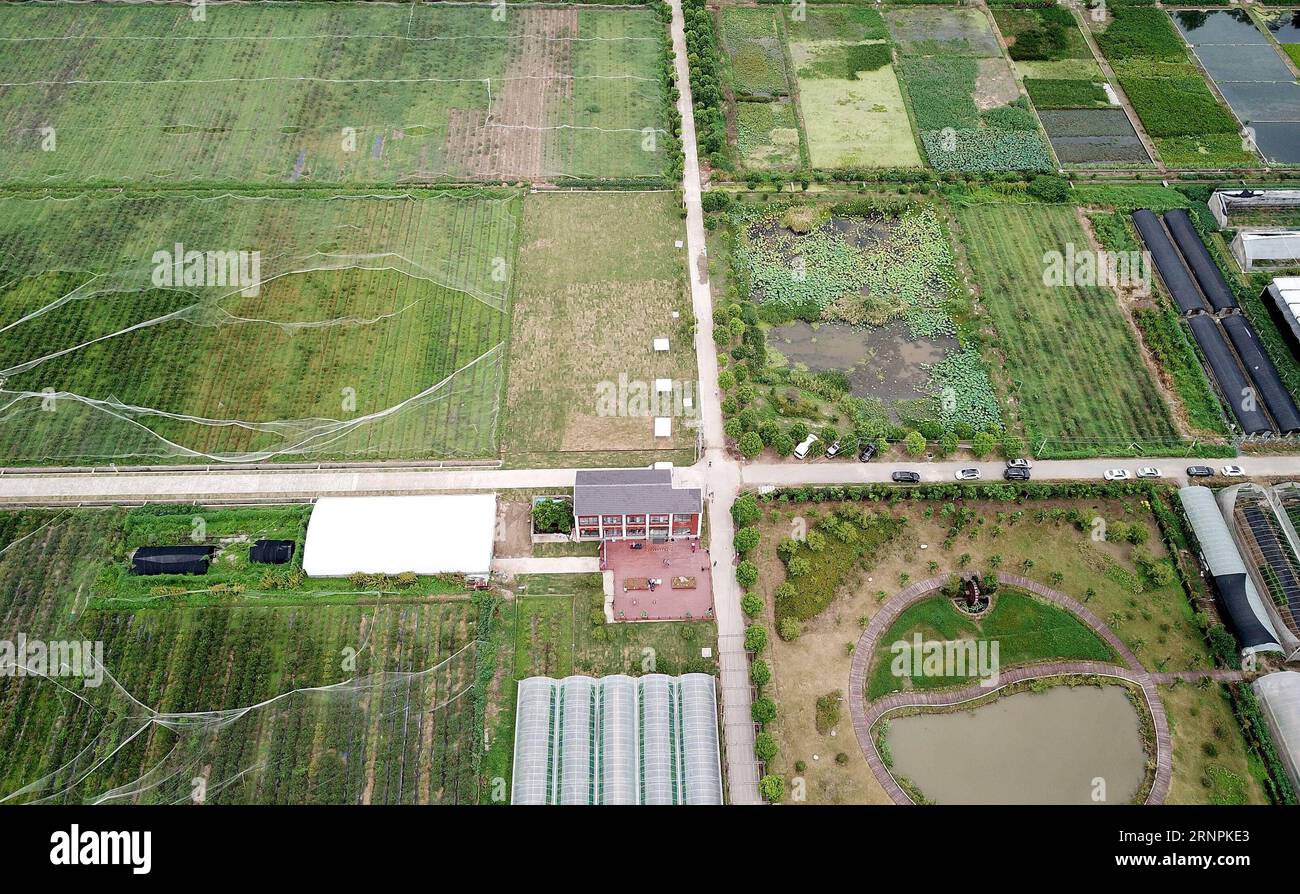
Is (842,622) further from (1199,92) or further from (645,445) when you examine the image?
(1199,92)

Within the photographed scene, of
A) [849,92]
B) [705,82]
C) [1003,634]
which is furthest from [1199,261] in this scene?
[705,82]

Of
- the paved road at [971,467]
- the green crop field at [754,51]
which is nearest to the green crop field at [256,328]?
the paved road at [971,467]

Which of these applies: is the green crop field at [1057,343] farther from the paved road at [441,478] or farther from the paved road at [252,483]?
the paved road at [252,483]

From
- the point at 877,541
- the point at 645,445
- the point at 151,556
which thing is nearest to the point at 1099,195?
the point at 877,541

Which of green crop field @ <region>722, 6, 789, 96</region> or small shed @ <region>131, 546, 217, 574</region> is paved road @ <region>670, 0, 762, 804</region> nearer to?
green crop field @ <region>722, 6, 789, 96</region>

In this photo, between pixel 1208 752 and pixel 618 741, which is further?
pixel 1208 752

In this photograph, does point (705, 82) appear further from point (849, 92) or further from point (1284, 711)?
point (1284, 711)

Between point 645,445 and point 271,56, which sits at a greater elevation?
point 271,56
